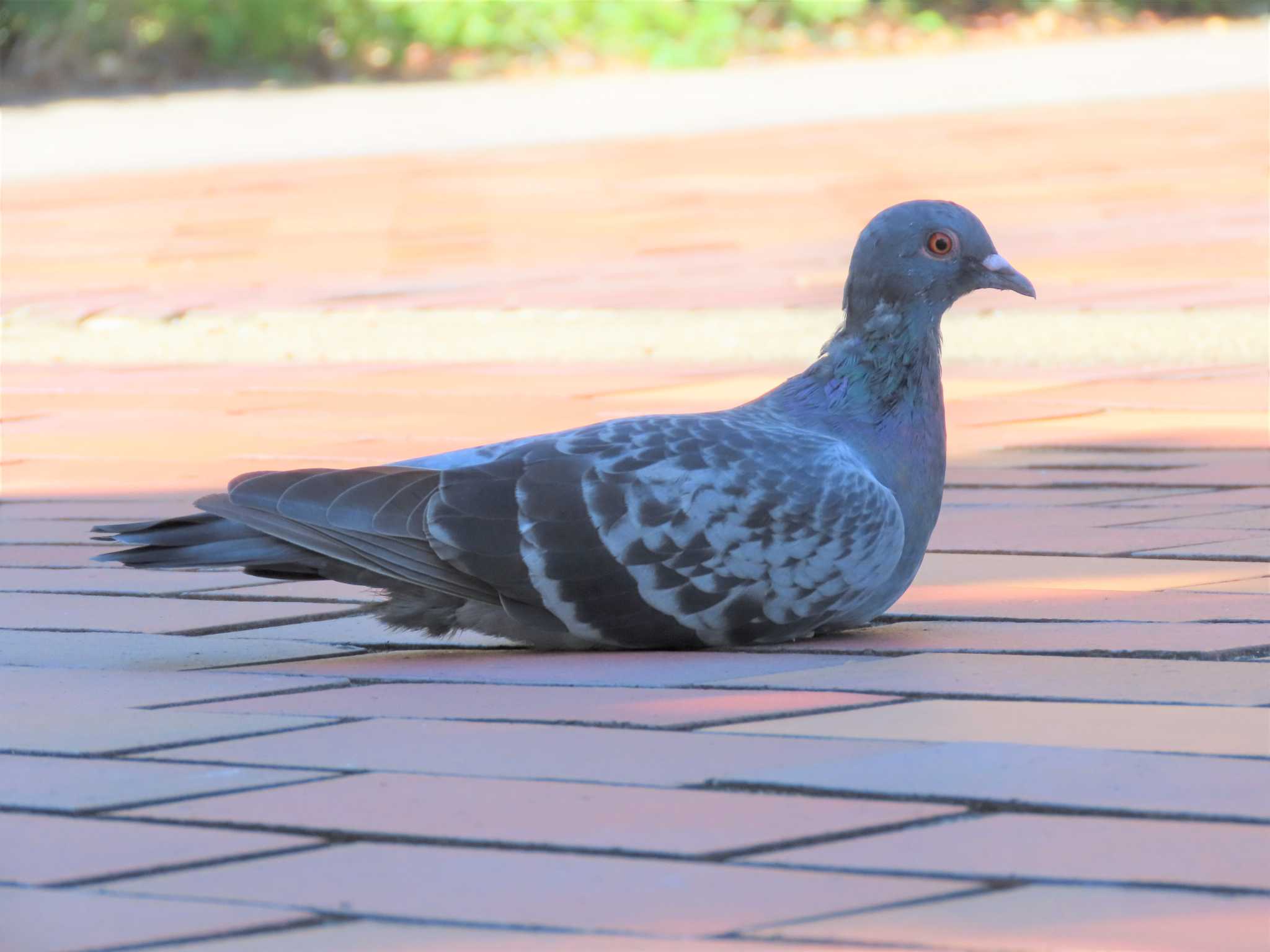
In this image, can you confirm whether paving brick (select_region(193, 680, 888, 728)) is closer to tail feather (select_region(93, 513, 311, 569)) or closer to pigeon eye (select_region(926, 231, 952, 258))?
tail feather (select_region(93, 513, 311, 569))

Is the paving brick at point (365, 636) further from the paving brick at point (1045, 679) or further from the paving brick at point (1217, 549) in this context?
the paving brick at point (1217, 549)

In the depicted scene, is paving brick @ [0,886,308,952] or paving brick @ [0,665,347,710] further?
paving brick @ [0,665,347,710]

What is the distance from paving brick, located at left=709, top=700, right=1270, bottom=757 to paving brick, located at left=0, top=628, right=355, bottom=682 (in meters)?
0.76

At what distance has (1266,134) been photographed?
9.73 m

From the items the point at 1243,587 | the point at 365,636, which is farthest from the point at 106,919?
the point at 1243,587

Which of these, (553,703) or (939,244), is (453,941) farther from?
(939,244)

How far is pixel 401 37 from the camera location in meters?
16.3

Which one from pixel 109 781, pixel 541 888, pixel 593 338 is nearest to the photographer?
pixel 541 888

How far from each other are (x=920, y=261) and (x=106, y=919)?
1.46m

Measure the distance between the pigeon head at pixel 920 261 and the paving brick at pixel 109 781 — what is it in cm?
105

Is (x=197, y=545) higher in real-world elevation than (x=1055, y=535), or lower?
higher

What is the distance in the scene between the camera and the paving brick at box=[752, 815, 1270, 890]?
1806mm

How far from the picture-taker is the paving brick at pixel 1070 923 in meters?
1.65

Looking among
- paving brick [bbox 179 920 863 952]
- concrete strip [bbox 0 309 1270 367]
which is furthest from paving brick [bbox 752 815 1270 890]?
concrete strip [bbox 0 309 1270 367]
